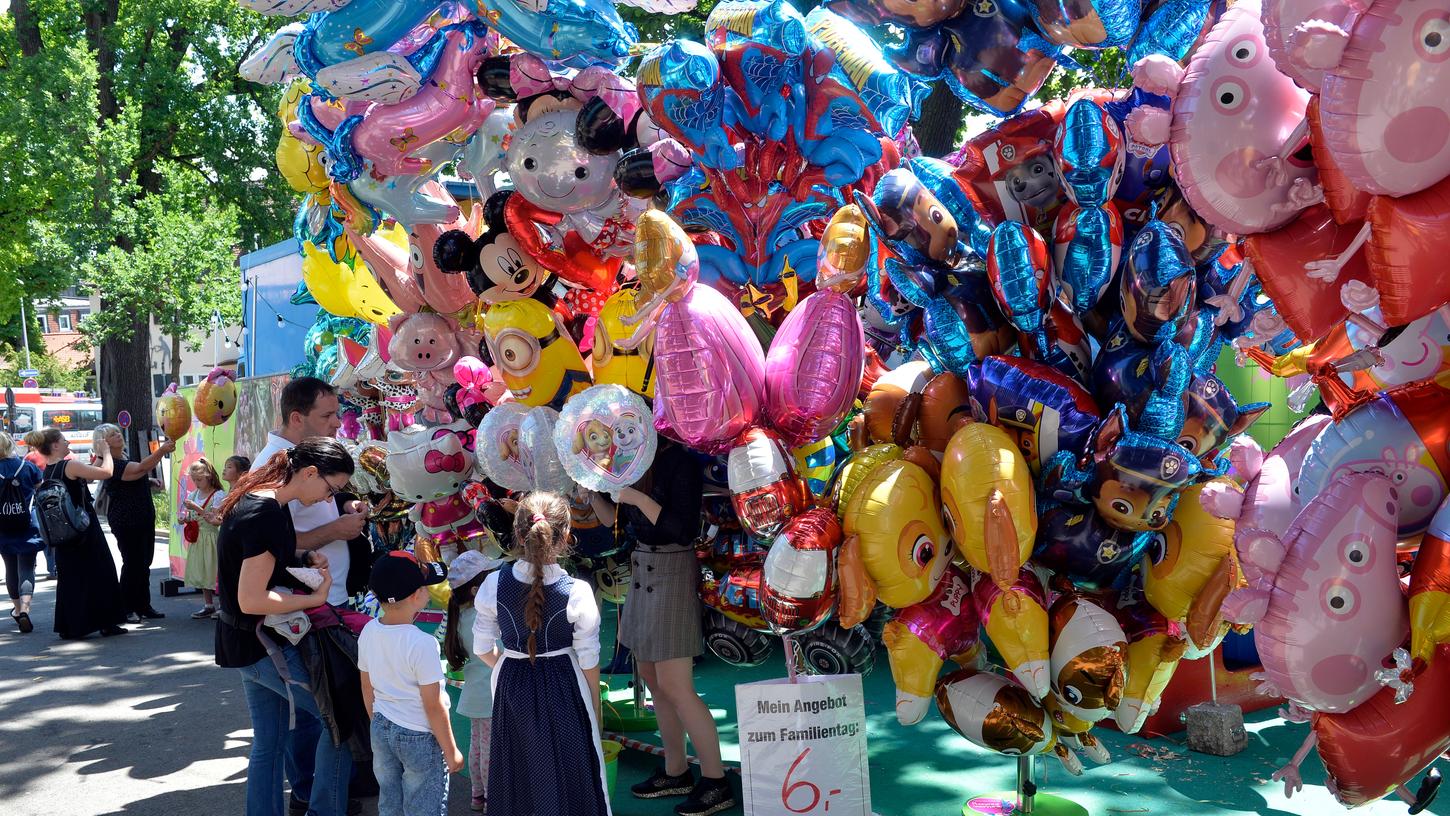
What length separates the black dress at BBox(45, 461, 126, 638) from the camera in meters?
8.05

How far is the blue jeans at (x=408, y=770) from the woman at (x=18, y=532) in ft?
20.4

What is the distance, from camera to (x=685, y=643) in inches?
164

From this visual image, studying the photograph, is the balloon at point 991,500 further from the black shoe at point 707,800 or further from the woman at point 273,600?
the woman at point 273,600

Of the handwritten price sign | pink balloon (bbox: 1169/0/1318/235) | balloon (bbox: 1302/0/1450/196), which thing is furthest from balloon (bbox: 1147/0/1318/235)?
the handwritten price sign

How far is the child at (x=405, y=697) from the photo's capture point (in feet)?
11.5

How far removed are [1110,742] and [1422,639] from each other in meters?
3.12

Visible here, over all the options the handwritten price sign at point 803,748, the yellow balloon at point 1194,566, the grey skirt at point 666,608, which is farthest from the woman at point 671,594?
the yellow balloon at point 1194,566

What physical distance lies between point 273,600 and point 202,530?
5355mm

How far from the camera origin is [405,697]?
11.7ft

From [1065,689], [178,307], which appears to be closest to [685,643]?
[1065,689]

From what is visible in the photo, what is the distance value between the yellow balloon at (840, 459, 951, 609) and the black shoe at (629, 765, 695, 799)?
165 cm

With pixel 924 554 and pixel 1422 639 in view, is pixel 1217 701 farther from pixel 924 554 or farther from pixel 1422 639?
pixel 1422 639

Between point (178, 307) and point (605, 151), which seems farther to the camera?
point (178, 307)

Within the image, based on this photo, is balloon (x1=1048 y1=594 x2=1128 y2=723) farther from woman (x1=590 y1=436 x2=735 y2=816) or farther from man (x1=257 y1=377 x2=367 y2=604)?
man (x1=257 y1=377 x2=367 y2=604)
